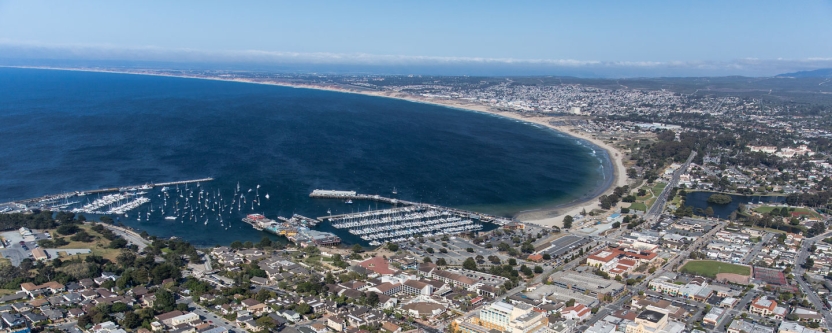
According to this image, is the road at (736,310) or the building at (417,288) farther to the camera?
the building at (417,288)

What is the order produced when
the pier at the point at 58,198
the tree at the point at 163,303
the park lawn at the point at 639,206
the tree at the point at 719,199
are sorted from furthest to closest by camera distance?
the tree at the point at 719,199 → the park lawn at the point at 639,206 → the pier at the point at 58,198 → the tree at the point at 163,303

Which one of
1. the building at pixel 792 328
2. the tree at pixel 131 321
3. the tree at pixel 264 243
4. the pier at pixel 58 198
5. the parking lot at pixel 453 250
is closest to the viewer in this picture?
the tree at pixel 131 321

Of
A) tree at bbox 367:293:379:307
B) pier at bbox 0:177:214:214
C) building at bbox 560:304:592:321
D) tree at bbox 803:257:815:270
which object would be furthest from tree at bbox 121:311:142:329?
tree at bbox 803:257:815:270

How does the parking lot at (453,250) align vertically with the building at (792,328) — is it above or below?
below

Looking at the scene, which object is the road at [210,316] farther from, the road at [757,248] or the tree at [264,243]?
the road at [757,248]

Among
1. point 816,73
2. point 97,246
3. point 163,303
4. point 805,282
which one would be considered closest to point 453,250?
point 163,303

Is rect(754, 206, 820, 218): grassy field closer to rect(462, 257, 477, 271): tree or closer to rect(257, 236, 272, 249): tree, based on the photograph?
rect(462, 257, 477, 271): tree

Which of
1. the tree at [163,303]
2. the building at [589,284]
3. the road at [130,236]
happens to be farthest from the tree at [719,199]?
the road at [130,236]

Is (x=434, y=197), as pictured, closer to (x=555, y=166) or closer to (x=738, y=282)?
(x=555, y=166)

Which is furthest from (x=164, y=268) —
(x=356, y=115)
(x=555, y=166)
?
(x=356, y=115)
